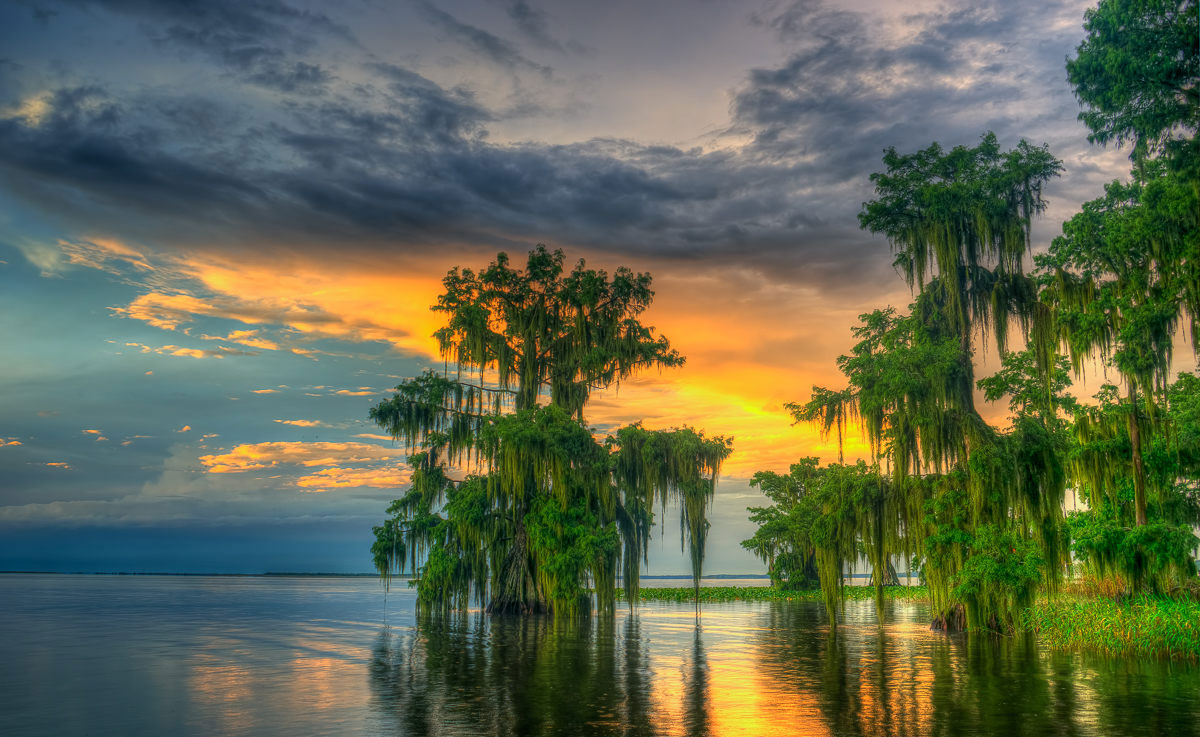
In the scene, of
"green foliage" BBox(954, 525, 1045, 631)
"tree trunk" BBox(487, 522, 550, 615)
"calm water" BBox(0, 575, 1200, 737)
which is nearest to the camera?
"calm water" BBox(0, 575, 1200, 737)

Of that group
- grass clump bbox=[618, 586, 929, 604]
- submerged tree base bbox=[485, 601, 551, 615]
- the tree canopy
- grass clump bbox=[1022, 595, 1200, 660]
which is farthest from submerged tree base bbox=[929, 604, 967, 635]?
grass clump bbox=[618, 586, 929, 604]

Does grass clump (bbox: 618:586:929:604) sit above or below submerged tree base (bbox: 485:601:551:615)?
below

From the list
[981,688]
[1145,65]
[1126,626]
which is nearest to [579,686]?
[981,688]

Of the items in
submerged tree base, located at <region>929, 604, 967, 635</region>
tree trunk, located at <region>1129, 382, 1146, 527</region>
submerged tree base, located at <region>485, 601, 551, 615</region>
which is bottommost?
submerged tree base, located at <region>485, 601, 551, 615</region>

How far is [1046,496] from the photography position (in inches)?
1070

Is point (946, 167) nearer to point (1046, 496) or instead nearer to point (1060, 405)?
point (1060, 405)

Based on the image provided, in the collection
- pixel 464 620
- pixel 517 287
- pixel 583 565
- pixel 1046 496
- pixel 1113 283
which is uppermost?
pixel 517 287

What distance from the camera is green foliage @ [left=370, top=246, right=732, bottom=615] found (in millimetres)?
37875

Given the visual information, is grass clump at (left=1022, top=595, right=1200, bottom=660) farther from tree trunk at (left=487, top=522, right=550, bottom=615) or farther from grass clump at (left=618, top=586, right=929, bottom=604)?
grass clump at (left=618, top=586, right=929, bottom=604)

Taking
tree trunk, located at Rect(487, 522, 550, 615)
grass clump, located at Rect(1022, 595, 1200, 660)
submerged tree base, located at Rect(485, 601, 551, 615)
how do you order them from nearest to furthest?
grass clump, located at Rect(1022, 595, 1200, 660) → submerged tree base, located at Rect(485, 601, 551, 615) → tree trunk, located at Rect(487, 522, 550, 615)

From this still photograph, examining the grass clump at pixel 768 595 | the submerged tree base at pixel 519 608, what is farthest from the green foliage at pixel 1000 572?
the grass clump at pixel 768 595

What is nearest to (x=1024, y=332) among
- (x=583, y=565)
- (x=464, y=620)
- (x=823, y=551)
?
(x=823, y=551)

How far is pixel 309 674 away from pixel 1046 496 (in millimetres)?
23946

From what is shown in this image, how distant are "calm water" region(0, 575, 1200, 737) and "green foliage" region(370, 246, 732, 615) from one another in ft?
23.3
